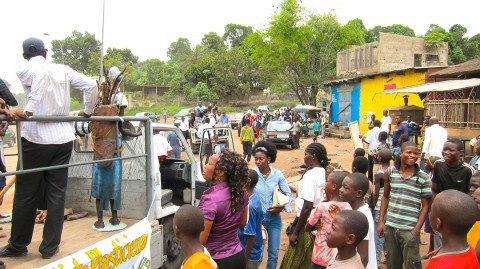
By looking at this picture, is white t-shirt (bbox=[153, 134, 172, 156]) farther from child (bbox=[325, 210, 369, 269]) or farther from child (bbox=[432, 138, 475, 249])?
child (bbox=[325, 210, 369, 269])

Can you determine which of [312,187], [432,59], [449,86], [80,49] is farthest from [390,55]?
[80,49]

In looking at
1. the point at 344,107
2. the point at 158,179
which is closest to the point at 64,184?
the point at 158,179

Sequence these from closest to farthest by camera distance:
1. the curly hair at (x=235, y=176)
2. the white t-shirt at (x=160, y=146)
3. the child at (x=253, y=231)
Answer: the curly hair at (x=235, y=176), the child at (x=253, y=231), the white t-shirt at (x=160, y=146)

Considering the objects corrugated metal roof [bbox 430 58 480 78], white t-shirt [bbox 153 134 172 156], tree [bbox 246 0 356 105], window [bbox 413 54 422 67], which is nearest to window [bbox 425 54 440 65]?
window [bbox 413 54 422 67]

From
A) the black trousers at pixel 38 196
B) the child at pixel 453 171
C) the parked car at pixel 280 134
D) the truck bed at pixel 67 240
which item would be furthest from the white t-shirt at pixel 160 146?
the parked car at pixel 280 134

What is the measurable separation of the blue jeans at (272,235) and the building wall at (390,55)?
27.0 m

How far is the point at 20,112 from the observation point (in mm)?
2592

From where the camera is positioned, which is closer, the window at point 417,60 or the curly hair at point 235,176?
the curly hair at point 235,176

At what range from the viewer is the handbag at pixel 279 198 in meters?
4.07

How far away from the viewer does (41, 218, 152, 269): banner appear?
278 cm

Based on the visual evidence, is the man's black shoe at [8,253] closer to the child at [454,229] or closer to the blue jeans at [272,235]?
the blue jeans at [272,235]

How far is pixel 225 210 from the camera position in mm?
2789

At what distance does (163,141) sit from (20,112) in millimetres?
3848

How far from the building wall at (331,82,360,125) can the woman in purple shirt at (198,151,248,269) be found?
2400 cm
